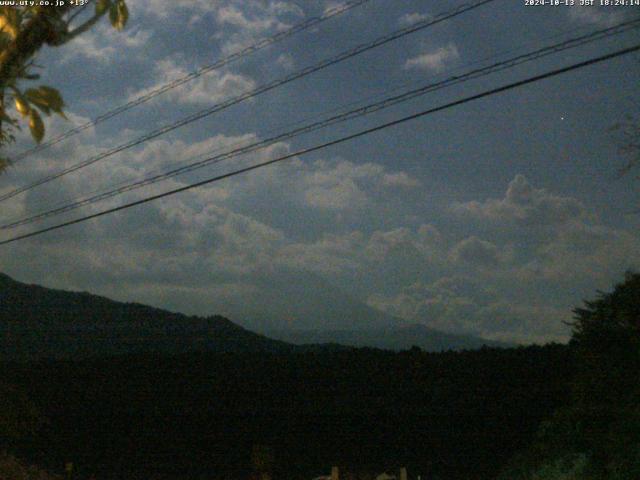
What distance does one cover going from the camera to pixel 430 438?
44.5 ft

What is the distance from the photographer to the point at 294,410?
50.0 feet

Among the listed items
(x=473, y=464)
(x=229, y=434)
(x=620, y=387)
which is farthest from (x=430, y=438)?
(x=620, y=387)

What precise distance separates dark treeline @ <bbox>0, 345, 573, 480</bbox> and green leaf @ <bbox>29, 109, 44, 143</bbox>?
10.3m

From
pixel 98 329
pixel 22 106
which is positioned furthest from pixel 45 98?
pixel 98 329

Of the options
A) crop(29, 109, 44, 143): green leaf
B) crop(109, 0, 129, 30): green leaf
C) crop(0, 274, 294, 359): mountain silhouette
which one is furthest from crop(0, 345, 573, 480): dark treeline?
crop(29, 109, 44, 143): green leaf

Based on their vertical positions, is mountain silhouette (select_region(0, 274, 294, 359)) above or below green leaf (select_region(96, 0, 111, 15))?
above

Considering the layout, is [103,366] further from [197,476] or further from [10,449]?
[197,476]

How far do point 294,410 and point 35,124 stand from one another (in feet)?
43.2

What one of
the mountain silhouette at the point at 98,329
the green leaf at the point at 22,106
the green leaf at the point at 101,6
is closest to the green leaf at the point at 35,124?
the green leaf at the point at 22,106

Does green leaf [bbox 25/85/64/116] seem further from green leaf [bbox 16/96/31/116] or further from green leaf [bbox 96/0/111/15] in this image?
green leaf [bbox 96/0/111/15]

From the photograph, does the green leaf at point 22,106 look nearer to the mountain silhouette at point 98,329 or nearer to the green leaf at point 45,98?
the green leaf at point 45,98

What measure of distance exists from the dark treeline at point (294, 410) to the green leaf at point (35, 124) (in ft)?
33.7

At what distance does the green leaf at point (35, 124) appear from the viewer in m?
2.70

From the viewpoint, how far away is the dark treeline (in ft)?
42.7
